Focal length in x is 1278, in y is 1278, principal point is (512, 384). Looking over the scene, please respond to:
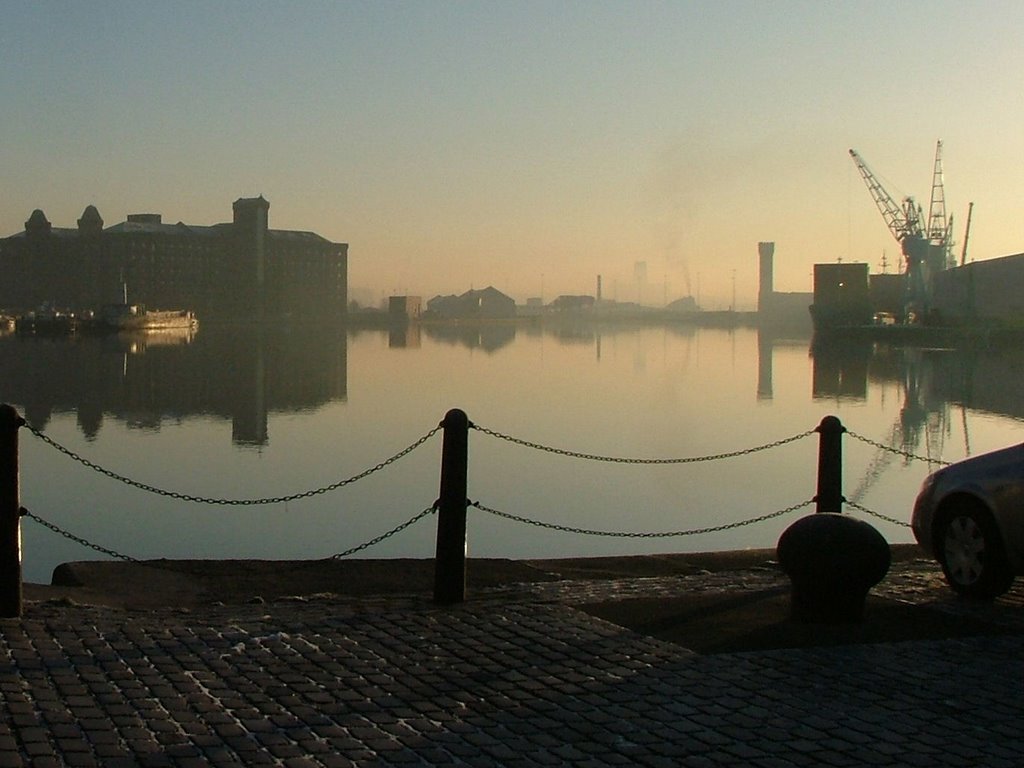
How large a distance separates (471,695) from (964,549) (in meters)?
4.48

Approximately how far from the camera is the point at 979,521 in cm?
903

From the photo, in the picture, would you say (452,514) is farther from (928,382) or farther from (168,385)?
(928,382)

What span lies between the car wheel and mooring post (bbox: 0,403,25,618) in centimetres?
638

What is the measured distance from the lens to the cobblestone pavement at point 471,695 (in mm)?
5363

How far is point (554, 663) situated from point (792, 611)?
2.06 meters

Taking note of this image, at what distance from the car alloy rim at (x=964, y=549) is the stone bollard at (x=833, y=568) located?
116 centimetres

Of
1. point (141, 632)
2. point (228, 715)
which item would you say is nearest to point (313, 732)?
point (228, 715)

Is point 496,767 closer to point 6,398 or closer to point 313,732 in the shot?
point 313,732

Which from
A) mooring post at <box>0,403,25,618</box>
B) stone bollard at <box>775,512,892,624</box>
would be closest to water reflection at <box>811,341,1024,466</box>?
stone bollard at <box>775,512,892,624</box>

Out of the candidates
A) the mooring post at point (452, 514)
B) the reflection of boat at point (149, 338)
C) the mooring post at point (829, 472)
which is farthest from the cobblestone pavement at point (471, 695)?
the reflection of boat at point (149, 338)

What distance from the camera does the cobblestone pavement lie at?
17.6ft

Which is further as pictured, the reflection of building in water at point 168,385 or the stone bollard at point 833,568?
the reflection of building in water at point 168,385

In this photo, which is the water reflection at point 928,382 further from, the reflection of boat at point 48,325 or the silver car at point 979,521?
the reflection of boat at point 48,325

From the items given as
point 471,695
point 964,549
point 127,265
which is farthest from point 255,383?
point 127,265
